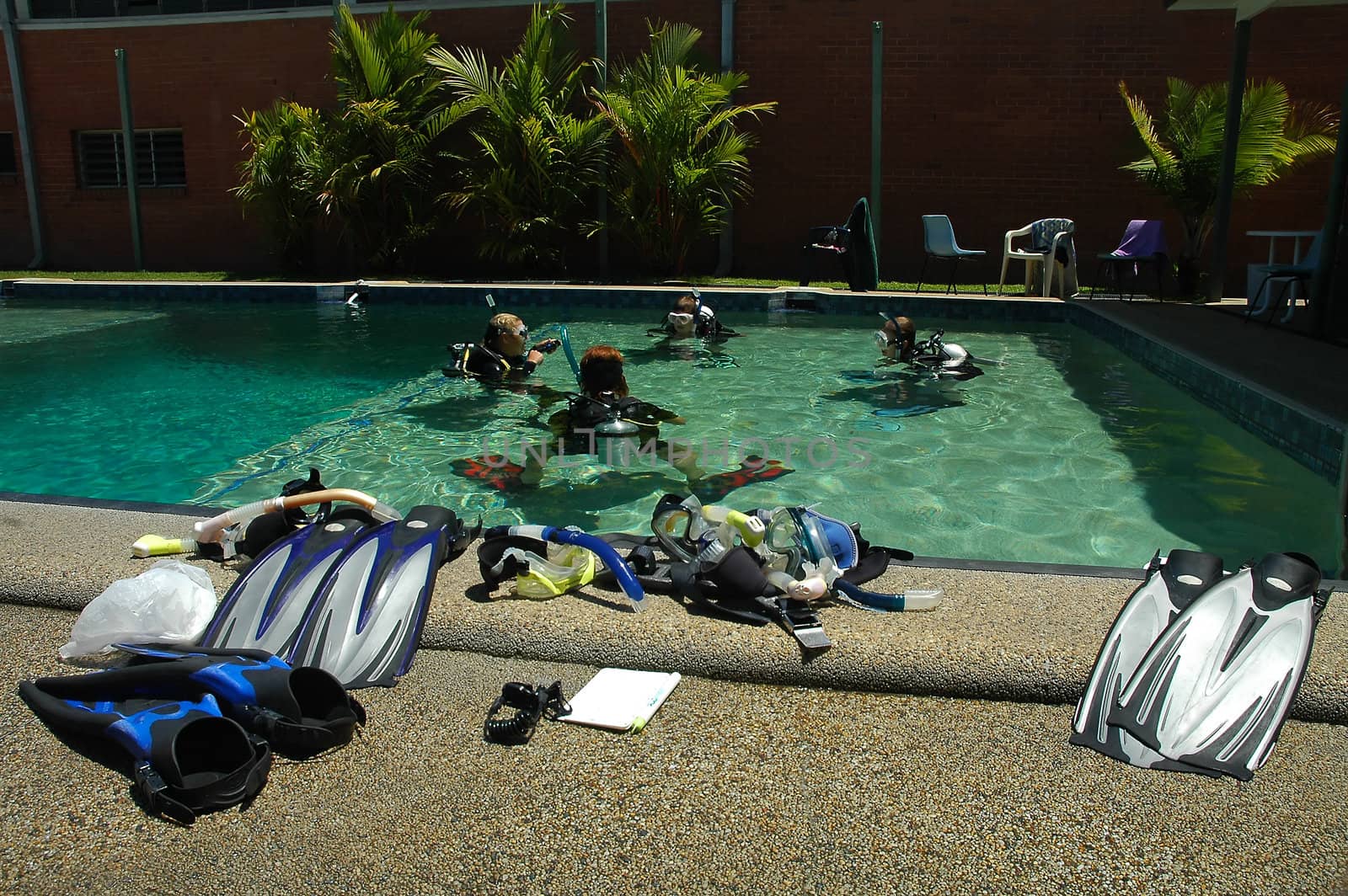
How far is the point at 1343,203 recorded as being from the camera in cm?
788

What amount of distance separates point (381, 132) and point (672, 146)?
4113 mm

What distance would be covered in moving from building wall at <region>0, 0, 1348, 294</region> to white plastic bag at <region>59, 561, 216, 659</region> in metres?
12.0

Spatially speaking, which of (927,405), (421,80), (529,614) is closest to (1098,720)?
(529,614)

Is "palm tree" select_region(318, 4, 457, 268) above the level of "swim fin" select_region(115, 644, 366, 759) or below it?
above

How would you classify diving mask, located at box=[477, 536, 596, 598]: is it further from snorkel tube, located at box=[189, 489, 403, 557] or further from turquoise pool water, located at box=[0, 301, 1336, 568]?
turquoise pool water, located at box=[0, 301, 1336, 568]

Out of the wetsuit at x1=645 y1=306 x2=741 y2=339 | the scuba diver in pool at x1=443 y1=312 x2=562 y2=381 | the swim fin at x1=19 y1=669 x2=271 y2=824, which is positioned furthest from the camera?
the wetsuit at x1=645 y1=306 x2=741 y2=339

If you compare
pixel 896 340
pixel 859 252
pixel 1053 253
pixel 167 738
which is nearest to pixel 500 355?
pixel 896 340

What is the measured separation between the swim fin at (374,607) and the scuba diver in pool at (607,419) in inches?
75.2

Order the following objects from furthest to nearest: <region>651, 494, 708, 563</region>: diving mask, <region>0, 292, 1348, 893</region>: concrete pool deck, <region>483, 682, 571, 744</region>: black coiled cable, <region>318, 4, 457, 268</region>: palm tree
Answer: <region>318, 4, 457, 268</region>: palm tree
<region>651, 494, 708, 563</region>: diving mask
<region>483, 682, 571, 744</region>: black coiled cable
<region>0, 292, 1348, 893</region>: concrete pool deck

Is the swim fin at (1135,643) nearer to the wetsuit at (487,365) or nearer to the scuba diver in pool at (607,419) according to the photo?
the scuba diver in pool at (607,419)

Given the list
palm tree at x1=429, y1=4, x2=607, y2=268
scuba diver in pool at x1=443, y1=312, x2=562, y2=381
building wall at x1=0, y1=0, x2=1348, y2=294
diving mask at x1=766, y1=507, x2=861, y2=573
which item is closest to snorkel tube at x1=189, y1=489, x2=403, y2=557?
diving mask at x1=766, y1=507, x2=861, y2=573

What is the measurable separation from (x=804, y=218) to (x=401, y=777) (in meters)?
12.5

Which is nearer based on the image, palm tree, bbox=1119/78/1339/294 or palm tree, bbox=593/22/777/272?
palm tree, bbox=1119/78/1339/294

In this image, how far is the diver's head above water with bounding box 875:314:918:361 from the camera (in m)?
6.91
